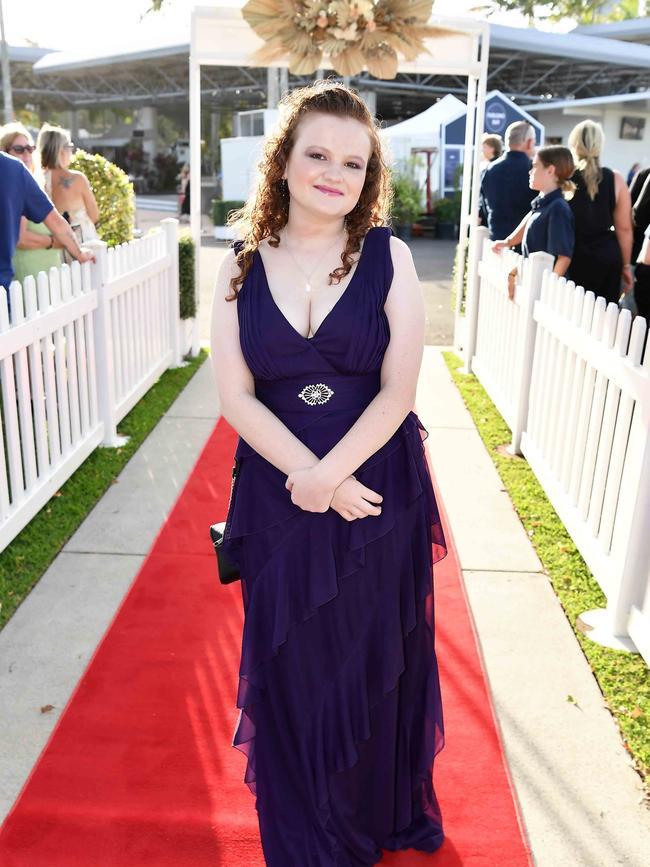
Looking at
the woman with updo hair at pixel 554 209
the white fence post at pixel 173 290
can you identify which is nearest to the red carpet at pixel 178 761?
the woman with updo hair at pixel 554 209

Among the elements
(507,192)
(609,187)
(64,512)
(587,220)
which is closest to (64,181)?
(64,512)

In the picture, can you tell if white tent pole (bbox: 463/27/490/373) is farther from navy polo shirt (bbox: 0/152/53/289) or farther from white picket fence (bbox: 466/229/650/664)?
navy polo shirt (bbox: 0/152/53/289)

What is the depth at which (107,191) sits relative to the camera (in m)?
8.40

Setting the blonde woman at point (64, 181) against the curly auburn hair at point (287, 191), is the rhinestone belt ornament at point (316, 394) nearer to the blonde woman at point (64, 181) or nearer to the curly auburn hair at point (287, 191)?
the curly auburn hair at point (287, 191)

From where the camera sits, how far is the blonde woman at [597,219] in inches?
228

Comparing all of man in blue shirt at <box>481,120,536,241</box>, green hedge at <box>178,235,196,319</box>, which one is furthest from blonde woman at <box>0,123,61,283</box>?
man in blue shirt at <box>481,120,536,241</box>

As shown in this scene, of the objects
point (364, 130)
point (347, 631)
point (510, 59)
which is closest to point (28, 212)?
point (364, 130)

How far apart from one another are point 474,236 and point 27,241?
3.92m

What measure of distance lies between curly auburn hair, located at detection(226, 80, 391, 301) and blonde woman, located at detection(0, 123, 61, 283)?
Result: 3462 mm

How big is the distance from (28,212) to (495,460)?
3.33 meters

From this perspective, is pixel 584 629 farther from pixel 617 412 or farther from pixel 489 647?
pixel 617 412

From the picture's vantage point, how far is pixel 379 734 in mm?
2303

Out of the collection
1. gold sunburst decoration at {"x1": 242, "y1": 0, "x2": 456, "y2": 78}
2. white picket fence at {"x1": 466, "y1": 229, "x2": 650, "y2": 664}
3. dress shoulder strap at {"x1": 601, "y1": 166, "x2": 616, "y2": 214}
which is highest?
gold sunburst decoration at {"x1": 242, "y1": 0, "x2": 456, "y2": 78}

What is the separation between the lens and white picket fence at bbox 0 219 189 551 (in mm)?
4098
